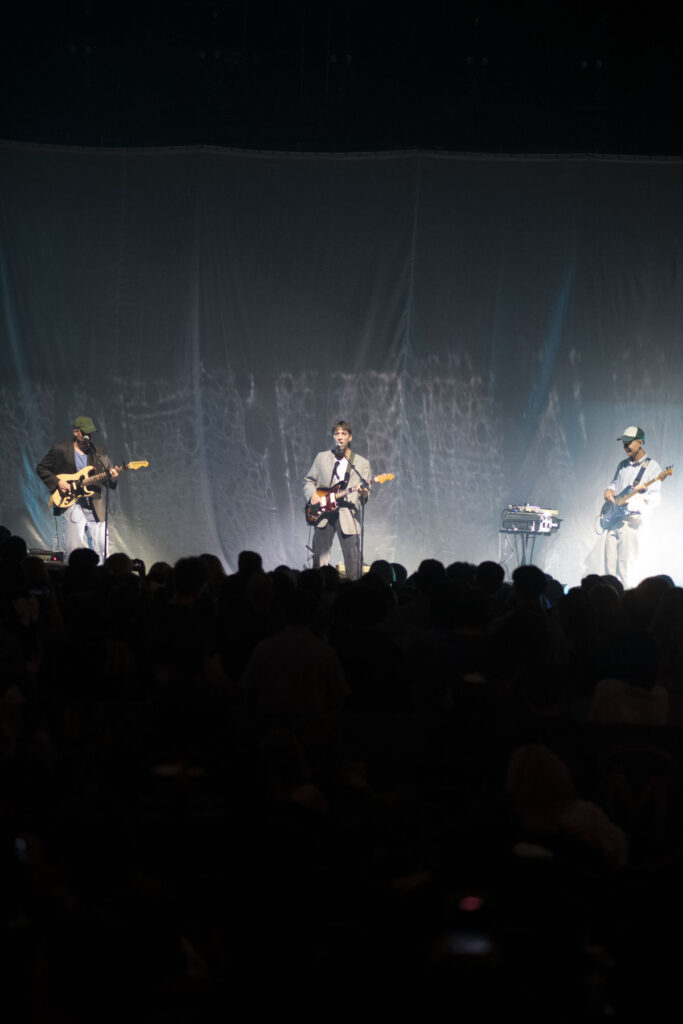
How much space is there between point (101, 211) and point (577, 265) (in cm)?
529

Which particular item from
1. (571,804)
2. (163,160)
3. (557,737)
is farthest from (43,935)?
→ (163,160)

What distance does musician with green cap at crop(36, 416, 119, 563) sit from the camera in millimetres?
10195

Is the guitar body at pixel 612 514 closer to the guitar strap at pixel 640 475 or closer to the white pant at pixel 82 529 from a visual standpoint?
the guitar strap at pixel 640 475

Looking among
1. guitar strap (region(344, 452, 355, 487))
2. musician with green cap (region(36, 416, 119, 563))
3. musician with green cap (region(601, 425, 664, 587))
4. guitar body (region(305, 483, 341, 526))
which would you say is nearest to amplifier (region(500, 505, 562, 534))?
musician with green cap (region(601, 425, 664, 587))

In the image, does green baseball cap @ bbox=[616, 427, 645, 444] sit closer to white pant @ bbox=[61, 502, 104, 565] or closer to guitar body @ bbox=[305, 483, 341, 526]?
guitar body @ bbox=[305, 483, 341, 526]

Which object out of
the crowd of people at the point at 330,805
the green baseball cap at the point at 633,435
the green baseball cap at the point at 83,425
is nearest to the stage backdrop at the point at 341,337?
the green baseball cap at the point at 633,435

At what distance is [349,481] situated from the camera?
10.8 metres

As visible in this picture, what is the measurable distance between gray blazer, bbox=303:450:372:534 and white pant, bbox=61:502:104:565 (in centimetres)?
207

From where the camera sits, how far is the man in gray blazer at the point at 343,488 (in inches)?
422

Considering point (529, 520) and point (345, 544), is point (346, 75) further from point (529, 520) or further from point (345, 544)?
point (529, 520)

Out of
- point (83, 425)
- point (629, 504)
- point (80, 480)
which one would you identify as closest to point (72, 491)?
point (80, 480)

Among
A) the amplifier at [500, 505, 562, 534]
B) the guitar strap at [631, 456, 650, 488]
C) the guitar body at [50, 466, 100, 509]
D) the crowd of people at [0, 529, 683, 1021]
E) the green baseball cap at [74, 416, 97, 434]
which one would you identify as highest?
the green baseball cap at [74, 416, 97, 434]

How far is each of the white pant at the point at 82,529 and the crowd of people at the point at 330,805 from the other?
5.94m

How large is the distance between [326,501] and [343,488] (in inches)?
8.6
